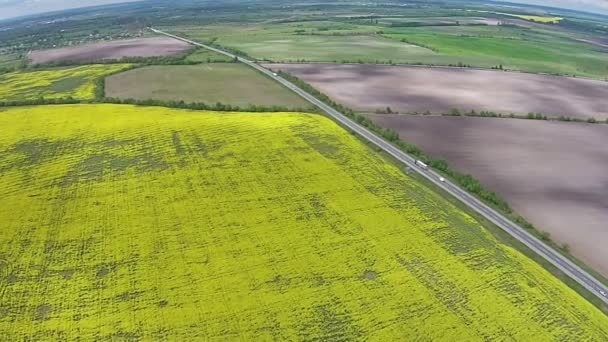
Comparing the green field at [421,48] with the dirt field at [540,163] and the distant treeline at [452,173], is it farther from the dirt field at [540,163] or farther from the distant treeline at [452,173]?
the dirt field at [540,163]

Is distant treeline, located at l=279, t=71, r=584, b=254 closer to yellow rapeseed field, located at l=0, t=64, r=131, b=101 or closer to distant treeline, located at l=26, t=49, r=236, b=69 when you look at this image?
yellow rapeseed field, located at l=0, t=64, r=131, b=101

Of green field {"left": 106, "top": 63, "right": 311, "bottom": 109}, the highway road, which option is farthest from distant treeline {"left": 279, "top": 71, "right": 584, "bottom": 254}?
green field {"left": 106, "top": 63, "right": 311, "bottom": 109}

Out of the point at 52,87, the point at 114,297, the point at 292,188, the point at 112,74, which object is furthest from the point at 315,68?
the point at 114,297

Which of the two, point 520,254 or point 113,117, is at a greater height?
point 113,117

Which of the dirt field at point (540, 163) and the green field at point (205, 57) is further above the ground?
the green field at point (205, 57)

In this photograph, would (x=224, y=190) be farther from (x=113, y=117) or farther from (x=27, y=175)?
(x=113, y=117)

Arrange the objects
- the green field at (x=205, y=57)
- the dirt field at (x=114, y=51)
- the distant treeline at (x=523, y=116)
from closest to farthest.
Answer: the distant treeline at (x=523, y=116), the green field at (x=205, y=57), the dirt field at (x=114, y=51)

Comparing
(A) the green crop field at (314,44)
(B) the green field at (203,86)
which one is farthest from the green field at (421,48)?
(B) the green field at (203,86)
